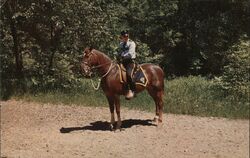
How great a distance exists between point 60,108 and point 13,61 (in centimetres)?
641

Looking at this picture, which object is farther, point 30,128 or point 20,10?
point 20,10

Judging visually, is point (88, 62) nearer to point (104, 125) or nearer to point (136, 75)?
point (136, 75)

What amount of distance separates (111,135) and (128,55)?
6.70ft

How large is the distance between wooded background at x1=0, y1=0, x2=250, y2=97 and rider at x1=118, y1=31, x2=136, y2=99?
462cm

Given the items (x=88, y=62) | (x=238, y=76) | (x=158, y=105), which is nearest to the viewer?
(x=88, y=62)

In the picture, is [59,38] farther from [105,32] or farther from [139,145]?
[139,145]

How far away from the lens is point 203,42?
27.1 metres

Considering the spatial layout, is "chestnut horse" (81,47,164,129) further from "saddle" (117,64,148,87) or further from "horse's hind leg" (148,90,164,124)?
"horse's hind leg" (148,90,164,124)

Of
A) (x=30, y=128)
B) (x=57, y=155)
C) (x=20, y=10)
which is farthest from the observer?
(x=20, y=10)

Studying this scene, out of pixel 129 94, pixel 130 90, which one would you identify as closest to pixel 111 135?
pixel 129 94

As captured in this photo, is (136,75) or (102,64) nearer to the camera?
(102,64)

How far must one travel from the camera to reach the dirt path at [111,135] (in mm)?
11578

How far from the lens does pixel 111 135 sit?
43.4ft

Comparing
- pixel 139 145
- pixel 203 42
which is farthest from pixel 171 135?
pixel 203 42
